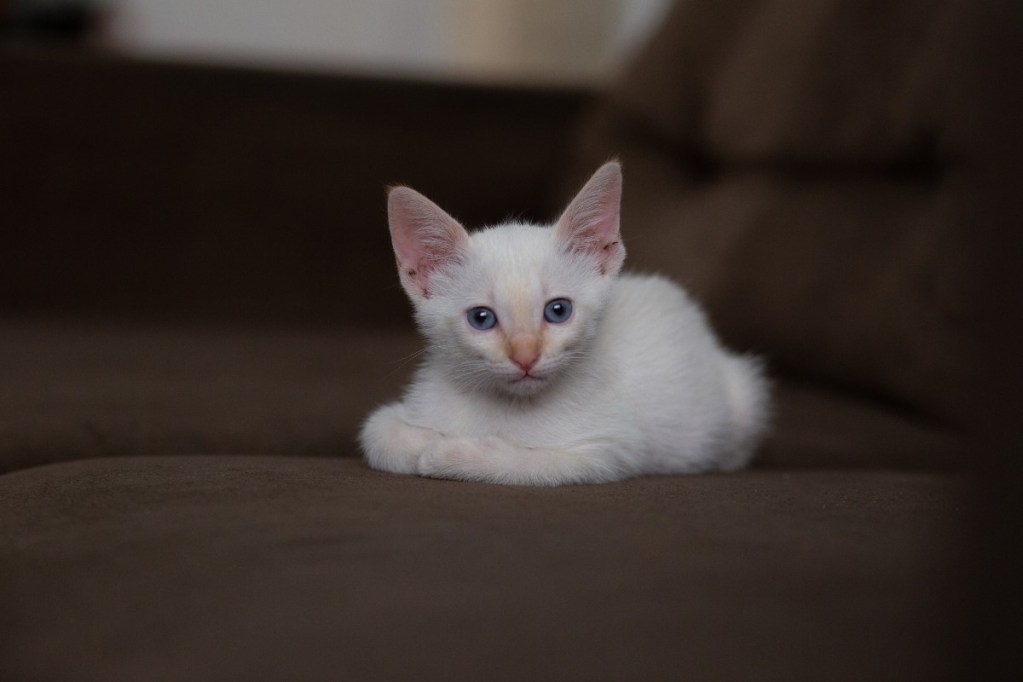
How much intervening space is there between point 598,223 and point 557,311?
13cm

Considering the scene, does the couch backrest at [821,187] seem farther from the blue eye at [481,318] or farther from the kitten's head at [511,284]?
the blue eye at [481,318]

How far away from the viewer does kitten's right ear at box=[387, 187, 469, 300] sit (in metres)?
1.27

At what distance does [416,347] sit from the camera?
204cm

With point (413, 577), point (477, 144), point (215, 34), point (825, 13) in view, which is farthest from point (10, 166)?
point (215, 34)

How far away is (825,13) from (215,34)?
3.79 metres

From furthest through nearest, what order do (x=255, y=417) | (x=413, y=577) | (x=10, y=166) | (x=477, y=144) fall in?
1. (x=477, y=144)
2. (x=10, y=166)
3. (x=255, y=417)
4. (x=413, y=577)

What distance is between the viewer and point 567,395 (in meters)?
1.30

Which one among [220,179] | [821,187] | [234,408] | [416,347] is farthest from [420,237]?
[220,179]

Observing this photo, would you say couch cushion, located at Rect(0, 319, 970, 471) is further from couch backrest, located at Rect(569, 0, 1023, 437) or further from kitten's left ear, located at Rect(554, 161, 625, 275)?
kitten's left ear, located at Rect(554, 161, 625, 275)

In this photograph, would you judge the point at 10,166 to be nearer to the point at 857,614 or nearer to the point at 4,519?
the point at 4,519

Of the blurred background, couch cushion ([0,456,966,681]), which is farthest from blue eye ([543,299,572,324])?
the blurred background

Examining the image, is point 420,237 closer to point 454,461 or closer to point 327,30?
point 454,461

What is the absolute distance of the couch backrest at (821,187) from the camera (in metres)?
1.68

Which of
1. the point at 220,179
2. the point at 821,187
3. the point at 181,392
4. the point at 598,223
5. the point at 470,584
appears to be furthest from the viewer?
the point at 220,179
